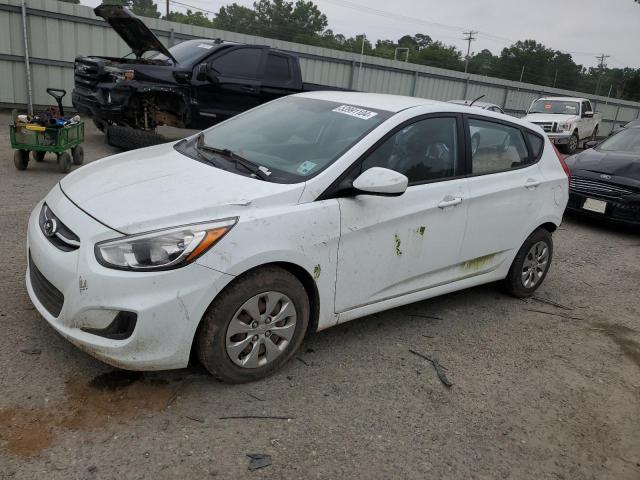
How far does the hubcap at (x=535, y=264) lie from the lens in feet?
15.5

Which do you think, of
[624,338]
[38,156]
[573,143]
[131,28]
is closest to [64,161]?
[38,156]

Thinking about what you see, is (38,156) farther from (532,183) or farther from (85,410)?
(532,183)

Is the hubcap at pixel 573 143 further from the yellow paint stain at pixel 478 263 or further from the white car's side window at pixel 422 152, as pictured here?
the white car's side window at pixel 422 152

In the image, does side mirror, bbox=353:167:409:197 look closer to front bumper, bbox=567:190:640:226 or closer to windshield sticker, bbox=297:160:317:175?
windshield sticker, bbox=297:160:317:175

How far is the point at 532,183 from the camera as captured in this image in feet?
14.8

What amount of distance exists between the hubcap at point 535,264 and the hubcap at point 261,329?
2.52 meters

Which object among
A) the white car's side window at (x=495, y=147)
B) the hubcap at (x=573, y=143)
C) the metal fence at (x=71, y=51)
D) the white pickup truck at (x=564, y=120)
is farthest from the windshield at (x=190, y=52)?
the hubcap at (x=573, y=143)

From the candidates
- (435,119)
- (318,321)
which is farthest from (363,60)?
(318,321)

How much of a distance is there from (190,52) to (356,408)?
8.49 m

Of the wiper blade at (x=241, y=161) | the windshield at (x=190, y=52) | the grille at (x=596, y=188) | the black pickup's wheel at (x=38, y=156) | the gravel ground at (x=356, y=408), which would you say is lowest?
the gravel ground at (x=356, y=408)

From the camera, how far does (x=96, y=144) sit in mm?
10008

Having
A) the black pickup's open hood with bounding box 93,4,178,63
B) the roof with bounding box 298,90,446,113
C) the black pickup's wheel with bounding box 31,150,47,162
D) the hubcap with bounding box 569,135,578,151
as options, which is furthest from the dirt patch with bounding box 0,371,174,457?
the hubcap with bounding box 569,135,578,151

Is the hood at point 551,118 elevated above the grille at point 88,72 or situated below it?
below

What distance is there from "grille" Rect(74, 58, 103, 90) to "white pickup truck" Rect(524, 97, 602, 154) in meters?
13.1
